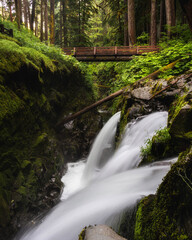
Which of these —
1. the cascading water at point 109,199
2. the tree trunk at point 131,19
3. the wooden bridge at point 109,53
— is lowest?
the cascading water at point 109,199

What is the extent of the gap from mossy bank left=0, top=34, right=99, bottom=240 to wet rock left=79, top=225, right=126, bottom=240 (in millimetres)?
2660

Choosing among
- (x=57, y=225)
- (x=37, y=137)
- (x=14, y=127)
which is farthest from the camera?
(x=37, y=137)

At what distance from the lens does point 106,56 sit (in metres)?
14.6

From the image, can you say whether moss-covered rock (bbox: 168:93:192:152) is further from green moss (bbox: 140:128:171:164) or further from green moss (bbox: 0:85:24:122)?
green moss (bbox: 0:85:24:122)

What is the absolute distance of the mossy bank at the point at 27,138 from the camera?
4348mm

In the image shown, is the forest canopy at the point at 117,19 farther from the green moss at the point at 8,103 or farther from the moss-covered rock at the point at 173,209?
the moss-covered rock at the point at 173,209

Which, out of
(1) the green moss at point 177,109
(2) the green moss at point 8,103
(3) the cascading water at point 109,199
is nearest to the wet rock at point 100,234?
(3) the cascading water at point 109,199

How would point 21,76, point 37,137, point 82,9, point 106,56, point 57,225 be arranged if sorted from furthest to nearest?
point 82,9
point 106,56
point 37,137
point 21,76
point 57,225

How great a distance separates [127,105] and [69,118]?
107 inches

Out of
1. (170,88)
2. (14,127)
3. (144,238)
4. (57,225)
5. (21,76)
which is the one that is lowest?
(57,225)

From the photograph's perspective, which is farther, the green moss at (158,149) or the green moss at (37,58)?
the green moss at (37,58)

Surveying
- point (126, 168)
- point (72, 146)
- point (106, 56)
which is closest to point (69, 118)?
point (72, 146)

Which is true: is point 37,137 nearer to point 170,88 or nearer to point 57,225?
point 57,225

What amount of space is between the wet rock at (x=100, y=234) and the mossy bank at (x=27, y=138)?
2660 millimetres
